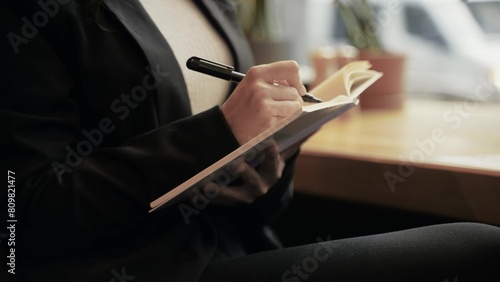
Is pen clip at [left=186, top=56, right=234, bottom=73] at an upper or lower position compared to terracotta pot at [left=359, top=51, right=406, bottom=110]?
upper

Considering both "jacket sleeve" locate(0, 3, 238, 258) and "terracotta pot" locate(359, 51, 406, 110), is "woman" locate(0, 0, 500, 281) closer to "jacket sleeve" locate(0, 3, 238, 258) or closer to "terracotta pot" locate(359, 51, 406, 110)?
"jacket sleeve" locate(0, 3, 238, 258)

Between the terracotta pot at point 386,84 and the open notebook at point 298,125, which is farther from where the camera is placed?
the terracotta pot at point 386,84

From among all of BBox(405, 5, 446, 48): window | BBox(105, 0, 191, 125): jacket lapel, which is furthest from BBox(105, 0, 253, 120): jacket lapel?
BBox(405, 5, 446, 48): window

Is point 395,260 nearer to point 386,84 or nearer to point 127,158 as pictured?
point 127,158

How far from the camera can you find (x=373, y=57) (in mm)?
1277

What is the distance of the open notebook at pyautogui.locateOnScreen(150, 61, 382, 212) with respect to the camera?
0.60 meters

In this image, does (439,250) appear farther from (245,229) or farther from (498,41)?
(498,41)

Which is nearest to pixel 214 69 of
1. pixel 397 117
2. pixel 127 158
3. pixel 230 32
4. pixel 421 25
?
pixel 127 158

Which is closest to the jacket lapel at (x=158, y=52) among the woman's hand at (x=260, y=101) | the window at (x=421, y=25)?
the woman's hand at (x=260, y=101)

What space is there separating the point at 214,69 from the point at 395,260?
0.29m

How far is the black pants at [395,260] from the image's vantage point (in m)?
0.64

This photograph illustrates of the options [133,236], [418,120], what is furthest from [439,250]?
[418,120]

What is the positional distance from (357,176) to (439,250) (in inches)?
10.9

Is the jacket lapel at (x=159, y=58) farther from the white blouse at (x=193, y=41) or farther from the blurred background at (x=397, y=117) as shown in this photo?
the blurred background at (x=397, y=117)
